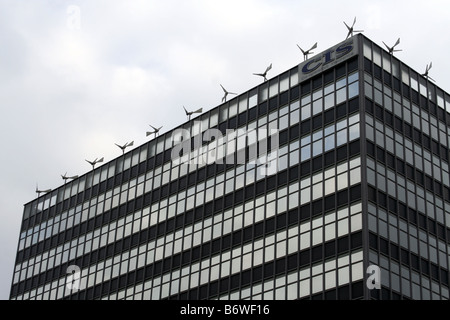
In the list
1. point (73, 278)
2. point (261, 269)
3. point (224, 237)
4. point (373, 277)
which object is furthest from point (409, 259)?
point (73, 278)

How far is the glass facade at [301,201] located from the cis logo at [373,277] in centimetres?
Result: 48

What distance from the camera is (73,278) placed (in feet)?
332

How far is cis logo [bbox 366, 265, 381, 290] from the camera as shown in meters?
67.1

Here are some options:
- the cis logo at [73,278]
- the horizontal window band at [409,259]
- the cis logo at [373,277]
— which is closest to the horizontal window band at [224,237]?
the cis logo at [73,278]

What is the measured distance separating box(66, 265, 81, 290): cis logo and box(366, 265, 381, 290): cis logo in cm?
4372

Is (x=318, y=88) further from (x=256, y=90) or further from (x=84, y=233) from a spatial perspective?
(x=84, y=233)

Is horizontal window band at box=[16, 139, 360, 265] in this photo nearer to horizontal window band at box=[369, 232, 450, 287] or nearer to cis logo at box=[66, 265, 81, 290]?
cis logo at box=[66, 265, 81, 290]

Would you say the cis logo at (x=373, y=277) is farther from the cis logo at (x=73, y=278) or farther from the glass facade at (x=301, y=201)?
the cis logo at (x=73, y=278)

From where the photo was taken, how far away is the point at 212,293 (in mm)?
81875

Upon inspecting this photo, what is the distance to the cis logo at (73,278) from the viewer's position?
10050cm

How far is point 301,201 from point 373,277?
471 inches

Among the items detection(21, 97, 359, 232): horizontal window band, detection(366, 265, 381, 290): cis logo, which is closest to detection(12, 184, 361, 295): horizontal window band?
detection(366, 265, 381, 290): cis logo

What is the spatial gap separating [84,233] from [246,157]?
28314 mm

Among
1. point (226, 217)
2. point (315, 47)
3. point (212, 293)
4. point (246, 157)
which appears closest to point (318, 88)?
point (315, 47)
